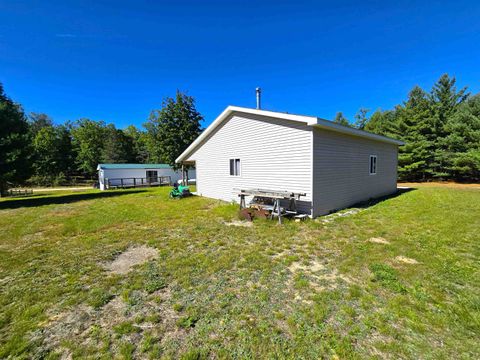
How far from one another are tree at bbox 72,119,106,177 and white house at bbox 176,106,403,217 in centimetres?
3388

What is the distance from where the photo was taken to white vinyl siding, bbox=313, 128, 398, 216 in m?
7.09

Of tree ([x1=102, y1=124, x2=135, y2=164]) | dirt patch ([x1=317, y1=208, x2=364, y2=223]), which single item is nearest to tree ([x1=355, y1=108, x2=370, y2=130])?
dirt patch ([x1=317, y1=208, x2=364, y2=223])

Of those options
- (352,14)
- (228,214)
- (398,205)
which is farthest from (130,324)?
(352,14)

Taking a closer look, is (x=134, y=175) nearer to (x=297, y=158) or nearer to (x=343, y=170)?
(x=297, y=158)

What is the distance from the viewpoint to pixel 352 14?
1009cm

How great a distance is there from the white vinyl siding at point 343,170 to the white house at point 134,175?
21623 mm

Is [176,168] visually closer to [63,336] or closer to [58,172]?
[63,336]

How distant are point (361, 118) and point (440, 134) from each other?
53.8 feet

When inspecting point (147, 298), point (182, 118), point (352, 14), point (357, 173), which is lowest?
point (147, 298)

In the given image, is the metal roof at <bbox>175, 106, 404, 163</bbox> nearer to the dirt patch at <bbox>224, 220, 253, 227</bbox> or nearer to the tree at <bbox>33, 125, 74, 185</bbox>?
the dirt patch at <bbox>224, 220, 253, 227</bbox>

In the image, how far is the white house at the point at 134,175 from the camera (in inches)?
898

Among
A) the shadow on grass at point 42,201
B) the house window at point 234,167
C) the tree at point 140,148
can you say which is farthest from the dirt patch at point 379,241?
the tree at point 140,148

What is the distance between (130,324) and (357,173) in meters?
9.50

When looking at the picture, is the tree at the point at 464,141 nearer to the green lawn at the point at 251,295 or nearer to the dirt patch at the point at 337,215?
the dirt patch at the point at 337,215
